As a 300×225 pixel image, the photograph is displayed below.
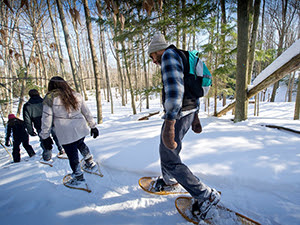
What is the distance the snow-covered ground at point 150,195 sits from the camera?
1.51 m

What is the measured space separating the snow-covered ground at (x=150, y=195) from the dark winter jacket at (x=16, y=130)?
1487mm

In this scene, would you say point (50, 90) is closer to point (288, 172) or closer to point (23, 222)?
point (23, 222)

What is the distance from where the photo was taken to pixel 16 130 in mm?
3752

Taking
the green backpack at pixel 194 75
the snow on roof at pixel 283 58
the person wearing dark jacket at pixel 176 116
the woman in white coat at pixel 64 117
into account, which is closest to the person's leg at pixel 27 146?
the woman in white coat at pixel 64 117

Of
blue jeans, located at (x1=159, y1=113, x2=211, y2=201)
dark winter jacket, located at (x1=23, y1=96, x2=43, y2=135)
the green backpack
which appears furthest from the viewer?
dark winter jacket, located at (x1=23, y1=96, x2=43, y2=135)

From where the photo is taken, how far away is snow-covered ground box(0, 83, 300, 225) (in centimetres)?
151

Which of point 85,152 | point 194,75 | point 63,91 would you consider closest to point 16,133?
point 85,152

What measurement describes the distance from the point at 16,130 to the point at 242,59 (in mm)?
6885

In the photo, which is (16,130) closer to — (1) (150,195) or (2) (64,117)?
(2) (64,117)

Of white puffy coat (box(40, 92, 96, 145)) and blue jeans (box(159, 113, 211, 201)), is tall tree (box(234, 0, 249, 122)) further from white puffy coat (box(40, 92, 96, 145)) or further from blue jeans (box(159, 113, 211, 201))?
white puffy coat (box(40, 92, 96, 145))

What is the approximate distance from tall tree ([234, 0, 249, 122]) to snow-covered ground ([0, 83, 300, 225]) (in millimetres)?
1738

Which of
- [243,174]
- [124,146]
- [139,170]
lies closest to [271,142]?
[243,174]

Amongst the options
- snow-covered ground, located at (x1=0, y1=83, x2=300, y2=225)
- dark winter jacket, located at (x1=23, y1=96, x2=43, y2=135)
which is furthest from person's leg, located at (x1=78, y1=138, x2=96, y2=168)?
dark winter jacket, located at (x1=23, y1=96, x2=43, y2=135)

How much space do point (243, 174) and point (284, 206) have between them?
46 cm
